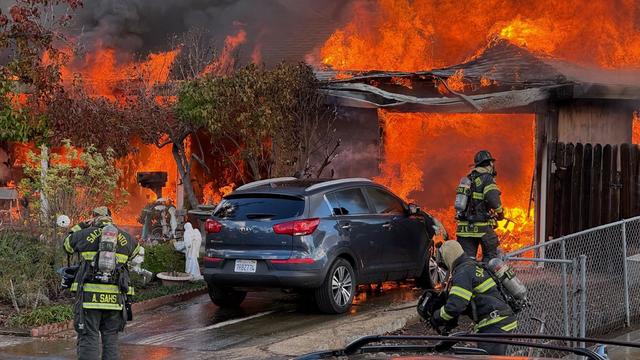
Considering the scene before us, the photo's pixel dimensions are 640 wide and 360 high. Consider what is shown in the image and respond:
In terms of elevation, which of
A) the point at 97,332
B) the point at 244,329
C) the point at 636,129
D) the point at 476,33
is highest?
the point at 476,33

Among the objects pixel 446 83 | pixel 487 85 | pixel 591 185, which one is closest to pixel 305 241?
pixel 446 83

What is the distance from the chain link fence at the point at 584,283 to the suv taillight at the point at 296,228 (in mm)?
2319

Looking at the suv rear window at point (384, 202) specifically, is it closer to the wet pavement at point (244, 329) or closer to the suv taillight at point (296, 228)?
the wet pavement at point (244, 329)

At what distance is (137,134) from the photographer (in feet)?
49.6

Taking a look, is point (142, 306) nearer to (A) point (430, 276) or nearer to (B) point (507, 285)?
(A) point (430, 276)

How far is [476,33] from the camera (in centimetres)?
1675

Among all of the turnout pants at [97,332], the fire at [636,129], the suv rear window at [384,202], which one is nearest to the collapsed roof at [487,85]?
the fire at [636,129]

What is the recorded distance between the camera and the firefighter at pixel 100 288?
7.63 meters

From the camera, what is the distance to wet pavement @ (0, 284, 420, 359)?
8891mm

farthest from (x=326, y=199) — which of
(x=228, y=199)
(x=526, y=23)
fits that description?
(x=526, y=23)

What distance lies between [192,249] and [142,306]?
1511 mm

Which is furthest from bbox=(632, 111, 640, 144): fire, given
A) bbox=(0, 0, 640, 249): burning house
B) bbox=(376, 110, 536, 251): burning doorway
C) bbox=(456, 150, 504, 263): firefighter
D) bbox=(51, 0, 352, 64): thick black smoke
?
bbox=(51, 0, 352, 64): thick black smoke

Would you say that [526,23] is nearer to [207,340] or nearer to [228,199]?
[228,199]

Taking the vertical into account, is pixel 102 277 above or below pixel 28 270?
above
